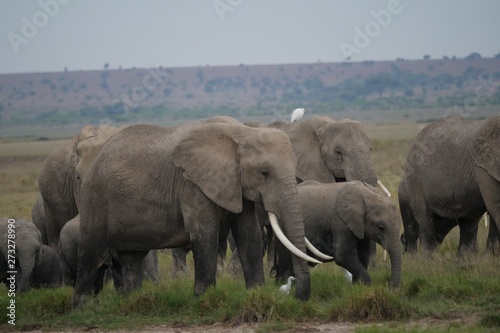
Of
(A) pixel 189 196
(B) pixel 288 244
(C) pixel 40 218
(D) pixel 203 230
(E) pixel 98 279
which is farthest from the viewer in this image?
(C) pixel 40 218

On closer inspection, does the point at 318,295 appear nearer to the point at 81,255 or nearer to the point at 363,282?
the point at 363,282

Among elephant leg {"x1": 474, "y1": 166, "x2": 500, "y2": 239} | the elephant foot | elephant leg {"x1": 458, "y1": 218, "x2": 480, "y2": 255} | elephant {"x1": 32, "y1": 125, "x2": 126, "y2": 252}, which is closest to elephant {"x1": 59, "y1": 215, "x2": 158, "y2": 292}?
the elephant foot

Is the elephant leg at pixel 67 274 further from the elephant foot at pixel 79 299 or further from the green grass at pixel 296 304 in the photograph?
the elephant foot at pixel 79 299

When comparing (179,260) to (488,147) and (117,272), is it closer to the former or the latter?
(117,272)

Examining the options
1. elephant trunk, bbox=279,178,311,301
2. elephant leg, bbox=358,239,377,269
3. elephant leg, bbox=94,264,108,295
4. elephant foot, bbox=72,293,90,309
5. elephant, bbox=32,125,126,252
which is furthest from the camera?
elephant, bbox=32,125,126,252

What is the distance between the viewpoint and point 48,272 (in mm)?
13625

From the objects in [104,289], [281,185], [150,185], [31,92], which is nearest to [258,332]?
[281,185]

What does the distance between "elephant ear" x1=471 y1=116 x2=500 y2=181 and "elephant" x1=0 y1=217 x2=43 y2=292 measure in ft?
16.2

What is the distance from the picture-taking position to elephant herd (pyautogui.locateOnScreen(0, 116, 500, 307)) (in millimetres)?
10383

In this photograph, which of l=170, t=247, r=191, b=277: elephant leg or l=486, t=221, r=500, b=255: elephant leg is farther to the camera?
l=170, t=247, r=191, b=277: elephant leg

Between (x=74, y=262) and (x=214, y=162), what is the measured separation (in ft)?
9.82

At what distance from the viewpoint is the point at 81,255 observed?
11586 millimetres

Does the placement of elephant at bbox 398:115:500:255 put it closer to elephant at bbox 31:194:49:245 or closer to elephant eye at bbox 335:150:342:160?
elephant eye at bbox 335:150:342:160

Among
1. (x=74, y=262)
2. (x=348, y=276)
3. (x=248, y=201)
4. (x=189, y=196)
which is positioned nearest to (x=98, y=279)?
(x=74, y=262)
